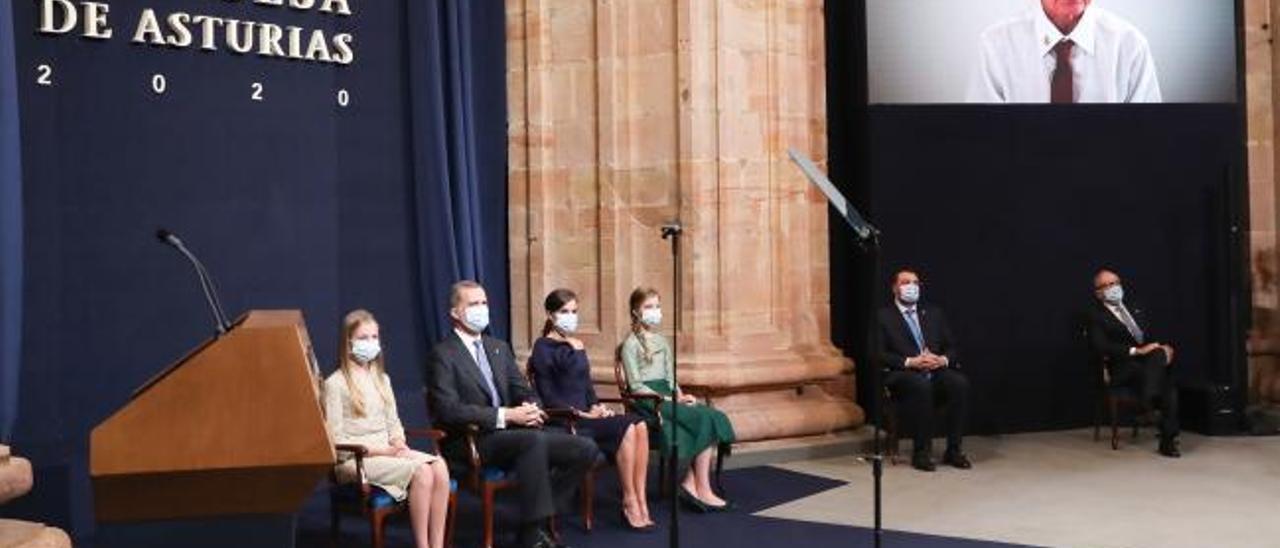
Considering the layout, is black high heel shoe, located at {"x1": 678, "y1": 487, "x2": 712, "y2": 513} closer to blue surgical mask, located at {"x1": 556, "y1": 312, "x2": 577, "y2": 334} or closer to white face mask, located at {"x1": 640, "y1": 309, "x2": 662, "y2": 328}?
white face mask, located at {"x1": 640, "y1": 309, "x2": 662, "y2": 328}

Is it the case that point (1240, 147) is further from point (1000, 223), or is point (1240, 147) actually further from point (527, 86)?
point (527, 86)

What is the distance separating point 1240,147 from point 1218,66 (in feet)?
1.87

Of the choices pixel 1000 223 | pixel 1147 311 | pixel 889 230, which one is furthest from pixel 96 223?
pixel 1147 311

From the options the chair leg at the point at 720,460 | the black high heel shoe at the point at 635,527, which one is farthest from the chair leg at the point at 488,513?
the chair leg at the point at 720,460

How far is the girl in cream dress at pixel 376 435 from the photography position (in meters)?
5.29

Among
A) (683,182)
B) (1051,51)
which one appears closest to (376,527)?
(683,182)

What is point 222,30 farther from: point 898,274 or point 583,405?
point 898,274

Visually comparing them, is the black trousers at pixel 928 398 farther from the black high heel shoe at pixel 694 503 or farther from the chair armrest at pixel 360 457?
the chair armrest at pixel 360 457

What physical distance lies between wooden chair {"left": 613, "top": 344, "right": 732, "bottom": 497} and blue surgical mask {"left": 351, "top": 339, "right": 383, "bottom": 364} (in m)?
1.56

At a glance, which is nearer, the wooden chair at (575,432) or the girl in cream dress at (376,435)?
the girl in cream dress at (376,435)

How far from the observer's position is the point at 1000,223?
9109 mm

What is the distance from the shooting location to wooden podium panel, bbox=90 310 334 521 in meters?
3.72

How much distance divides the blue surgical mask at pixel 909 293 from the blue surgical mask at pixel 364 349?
3.69 meters

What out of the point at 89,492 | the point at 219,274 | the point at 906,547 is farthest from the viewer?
the point at 219,274
